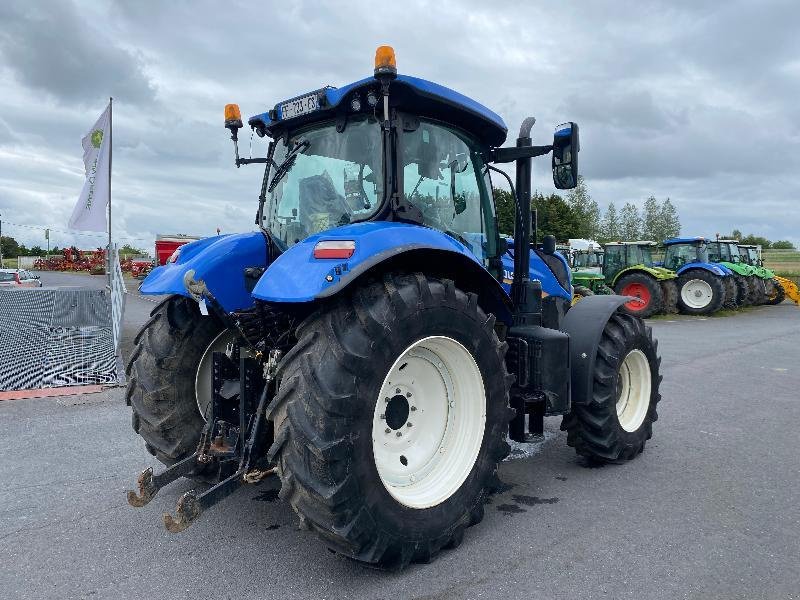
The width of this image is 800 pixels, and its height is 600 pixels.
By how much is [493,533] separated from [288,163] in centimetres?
250

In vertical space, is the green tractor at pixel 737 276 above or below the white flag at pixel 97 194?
below

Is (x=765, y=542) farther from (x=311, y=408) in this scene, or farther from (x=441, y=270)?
(x=311, y=408)

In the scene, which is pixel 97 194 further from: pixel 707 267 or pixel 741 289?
pixel 741 289

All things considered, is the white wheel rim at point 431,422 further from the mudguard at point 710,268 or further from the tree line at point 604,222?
the tree line at point 604,222

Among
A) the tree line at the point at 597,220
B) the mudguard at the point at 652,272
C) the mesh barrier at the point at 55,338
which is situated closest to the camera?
the mesh barrier at the point at 55,338

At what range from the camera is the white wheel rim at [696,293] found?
1836 cm

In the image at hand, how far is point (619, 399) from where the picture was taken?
4758 millimetres

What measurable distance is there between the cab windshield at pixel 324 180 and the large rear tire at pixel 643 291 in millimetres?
15268

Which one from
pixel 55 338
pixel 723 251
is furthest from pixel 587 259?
pixel 55 338

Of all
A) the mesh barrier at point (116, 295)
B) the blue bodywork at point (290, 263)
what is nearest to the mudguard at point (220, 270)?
the blue bodywork at point (290, 263)

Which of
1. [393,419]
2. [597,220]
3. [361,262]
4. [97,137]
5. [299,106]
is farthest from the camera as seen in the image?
[597,220]

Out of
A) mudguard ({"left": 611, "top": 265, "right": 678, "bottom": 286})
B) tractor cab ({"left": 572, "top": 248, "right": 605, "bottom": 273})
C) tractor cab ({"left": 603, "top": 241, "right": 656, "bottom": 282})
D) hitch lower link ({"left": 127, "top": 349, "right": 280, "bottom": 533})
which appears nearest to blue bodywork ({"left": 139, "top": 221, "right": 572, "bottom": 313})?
hitch lower link ({"left": 127, "top": 349, "right": 280, "bottom": 533})

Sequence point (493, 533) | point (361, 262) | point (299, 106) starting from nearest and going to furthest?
1. point (361, 262)
2. point (493, 533)
3. point (299, 106)

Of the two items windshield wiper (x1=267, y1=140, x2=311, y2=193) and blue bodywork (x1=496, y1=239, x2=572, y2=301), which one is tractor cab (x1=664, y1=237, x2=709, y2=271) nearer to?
blue bodywork (x1=496, y1=239, x2=572, y2=301)
